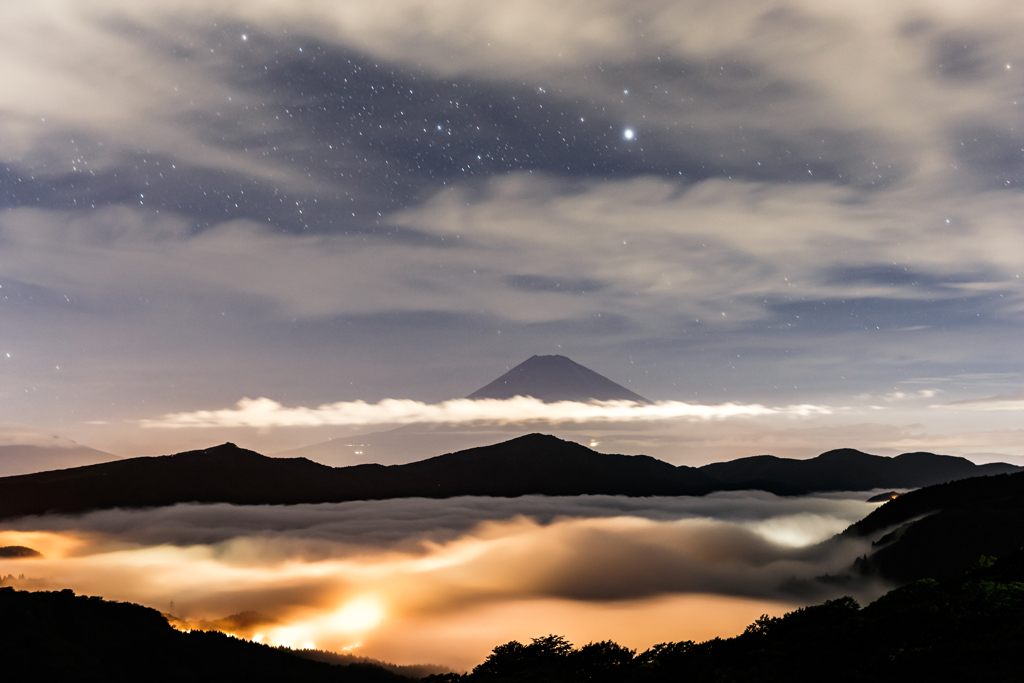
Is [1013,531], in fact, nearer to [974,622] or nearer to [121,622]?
[974,622]

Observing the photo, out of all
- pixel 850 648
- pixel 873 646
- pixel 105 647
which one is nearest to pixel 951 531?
pixel 850 648

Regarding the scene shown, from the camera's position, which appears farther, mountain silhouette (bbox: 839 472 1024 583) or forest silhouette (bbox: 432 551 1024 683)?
mountain silhouette (bbox: 839 472 1024 583)

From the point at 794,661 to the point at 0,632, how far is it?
183 m

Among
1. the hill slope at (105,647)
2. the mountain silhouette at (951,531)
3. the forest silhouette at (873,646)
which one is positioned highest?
the forest silhouette at (873,646)

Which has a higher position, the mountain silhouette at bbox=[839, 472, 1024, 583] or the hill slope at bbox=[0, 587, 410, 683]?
the mountain silhouette at bbox=[839, 472, 1024, 583]

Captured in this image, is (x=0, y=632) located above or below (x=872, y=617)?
below

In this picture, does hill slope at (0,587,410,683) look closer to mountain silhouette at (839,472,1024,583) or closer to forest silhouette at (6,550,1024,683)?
forest silhouette at (6,550,1024,683)

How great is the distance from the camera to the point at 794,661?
155 ft

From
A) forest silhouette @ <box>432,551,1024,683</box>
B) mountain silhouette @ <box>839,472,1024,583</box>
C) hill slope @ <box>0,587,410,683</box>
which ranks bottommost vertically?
hill slope @ <box>0,587,410,683</box>

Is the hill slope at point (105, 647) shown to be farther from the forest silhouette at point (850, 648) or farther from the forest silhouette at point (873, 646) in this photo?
the forest silhouette at point (873, 646)

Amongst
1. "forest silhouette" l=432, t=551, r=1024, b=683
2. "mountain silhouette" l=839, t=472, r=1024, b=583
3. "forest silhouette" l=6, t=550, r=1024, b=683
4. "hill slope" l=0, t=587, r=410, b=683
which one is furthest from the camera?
"hill slope" l=0, t=587, r=410, b=683

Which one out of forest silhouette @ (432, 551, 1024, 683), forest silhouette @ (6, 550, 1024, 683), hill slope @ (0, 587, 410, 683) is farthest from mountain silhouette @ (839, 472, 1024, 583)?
hill slope @ (0, 587, 410, 683)

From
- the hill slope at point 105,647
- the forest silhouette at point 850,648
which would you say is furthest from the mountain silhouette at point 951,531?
the hill slope at point 105,647

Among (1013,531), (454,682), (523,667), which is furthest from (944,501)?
(454,682)
